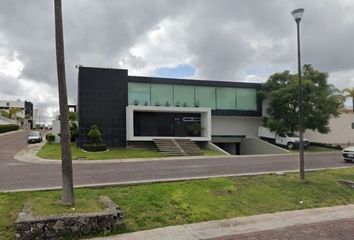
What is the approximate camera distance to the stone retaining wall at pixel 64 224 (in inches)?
306

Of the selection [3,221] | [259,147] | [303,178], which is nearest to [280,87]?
[259,147]

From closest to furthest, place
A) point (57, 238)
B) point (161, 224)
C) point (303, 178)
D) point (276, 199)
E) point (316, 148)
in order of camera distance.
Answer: point (57, 238) < point (161, 224) < point (276, 199) < point (303, 178) < point (316, 148)

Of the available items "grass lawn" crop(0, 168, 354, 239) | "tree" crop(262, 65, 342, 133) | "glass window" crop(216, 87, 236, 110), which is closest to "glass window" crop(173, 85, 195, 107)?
"glass window" crop(216, 87, 236, 110)

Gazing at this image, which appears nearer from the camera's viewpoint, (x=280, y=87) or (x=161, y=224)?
(x=161, y=224)

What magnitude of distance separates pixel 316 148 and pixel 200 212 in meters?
29.9

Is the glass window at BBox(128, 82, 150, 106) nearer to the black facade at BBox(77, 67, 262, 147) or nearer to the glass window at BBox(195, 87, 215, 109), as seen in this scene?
the black facade at BBox(77, 67, 262, 147)

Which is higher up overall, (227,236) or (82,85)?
(82,85)

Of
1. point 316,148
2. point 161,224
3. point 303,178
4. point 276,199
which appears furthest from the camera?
point 316,148

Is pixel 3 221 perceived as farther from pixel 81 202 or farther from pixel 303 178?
pixel 303 178

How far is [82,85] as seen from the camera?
110 feet

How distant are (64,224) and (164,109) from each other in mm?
26907

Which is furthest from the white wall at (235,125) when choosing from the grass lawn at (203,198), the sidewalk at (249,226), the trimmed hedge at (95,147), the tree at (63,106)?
the tree at (63,106)

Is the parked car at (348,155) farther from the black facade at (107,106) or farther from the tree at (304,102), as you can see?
the black facade at (107,106)

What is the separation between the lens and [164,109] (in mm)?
34812
